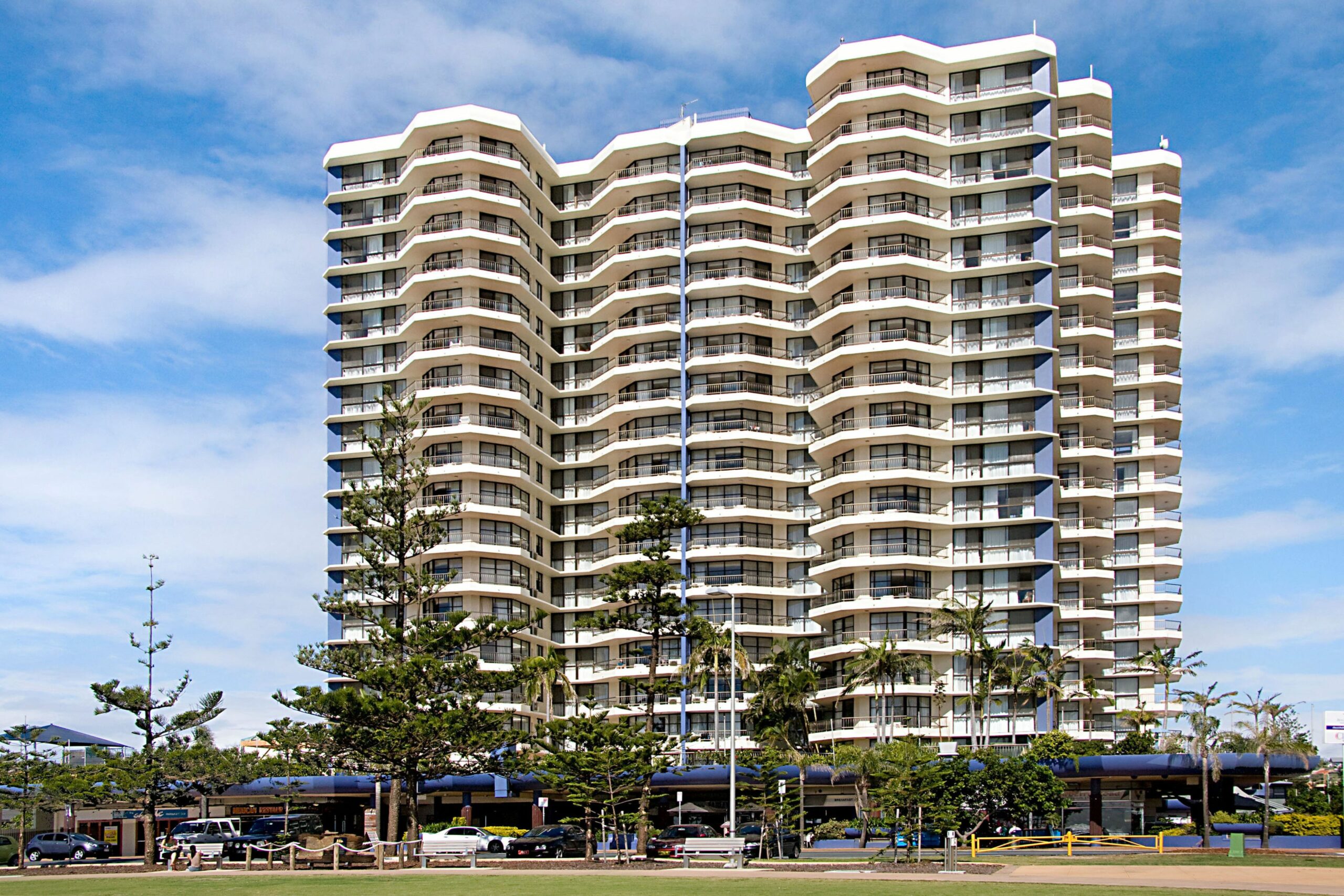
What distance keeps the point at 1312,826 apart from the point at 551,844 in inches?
1432

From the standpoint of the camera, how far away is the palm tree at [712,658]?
76.1 meters

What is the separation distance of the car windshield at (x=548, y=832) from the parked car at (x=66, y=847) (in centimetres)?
2396

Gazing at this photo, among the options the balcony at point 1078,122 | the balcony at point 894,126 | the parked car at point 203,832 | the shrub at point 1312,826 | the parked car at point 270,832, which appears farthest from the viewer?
the balcony at point 1078,122

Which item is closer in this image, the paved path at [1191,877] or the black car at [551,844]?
the paved path at [1191,877]

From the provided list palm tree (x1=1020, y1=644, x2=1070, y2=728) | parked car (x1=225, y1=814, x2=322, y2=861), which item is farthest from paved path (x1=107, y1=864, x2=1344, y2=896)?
palm tree (x1=1020, y1=644, x2=1070, y2=728)

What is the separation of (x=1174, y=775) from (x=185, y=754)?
54.3 metres

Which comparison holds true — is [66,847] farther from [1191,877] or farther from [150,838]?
[1191,877]

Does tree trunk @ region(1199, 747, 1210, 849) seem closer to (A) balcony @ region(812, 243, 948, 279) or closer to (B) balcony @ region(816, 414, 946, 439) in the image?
(B) balcony @ region(816, 414, 946, 439)

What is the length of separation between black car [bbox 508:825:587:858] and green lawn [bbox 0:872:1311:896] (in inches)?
761

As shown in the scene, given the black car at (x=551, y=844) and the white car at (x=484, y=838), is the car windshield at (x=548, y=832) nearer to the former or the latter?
the black car at (x=551, y=844)

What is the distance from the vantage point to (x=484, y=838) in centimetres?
7169

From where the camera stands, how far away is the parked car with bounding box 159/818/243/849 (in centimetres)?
7156

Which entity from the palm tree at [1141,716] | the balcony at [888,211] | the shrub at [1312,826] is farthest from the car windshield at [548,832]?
the balcony at [888,211]

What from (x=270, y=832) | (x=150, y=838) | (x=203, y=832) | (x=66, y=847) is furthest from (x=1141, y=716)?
(x=66, y=847)
